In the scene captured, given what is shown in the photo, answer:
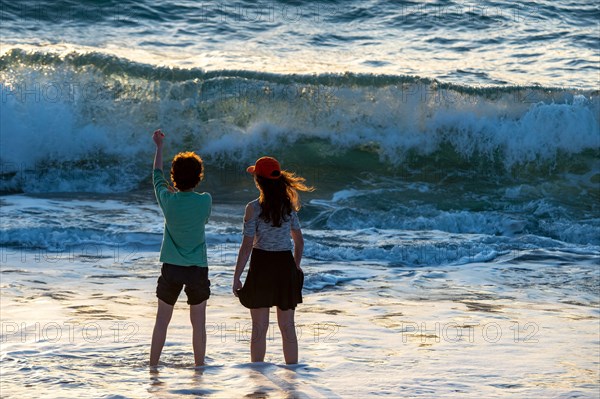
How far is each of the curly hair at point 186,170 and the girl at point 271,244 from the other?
330mm

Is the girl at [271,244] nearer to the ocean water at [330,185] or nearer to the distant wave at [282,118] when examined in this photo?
the ocean water at [330,185]

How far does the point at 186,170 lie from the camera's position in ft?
20.4

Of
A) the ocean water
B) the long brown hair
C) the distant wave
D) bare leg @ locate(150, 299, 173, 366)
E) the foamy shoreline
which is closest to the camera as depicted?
the foamy shoreline

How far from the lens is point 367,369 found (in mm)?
6656

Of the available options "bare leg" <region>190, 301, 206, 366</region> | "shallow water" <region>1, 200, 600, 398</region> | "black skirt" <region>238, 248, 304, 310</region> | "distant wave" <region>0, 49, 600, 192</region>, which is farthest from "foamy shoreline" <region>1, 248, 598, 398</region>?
"distant wave" <region>0, 49, 600, 192</region>

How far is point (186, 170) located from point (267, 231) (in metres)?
0.62

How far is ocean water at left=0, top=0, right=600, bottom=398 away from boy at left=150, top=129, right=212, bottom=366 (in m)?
0.48

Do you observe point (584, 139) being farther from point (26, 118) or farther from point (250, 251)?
point (250, 251)

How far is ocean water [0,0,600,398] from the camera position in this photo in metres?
6.86

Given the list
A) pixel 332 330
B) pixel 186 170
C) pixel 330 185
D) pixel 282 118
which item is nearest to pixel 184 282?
pixel 186 170

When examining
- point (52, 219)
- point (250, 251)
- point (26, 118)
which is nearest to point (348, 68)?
point (26, 118)

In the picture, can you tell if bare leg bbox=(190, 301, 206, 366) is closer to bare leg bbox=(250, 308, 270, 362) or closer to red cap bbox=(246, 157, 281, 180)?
bare leg bbox=(250, 308, 270, 362)

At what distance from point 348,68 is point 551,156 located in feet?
13.2

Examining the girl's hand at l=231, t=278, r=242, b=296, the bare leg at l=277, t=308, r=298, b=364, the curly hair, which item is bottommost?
the bare leg at l=277, t=308, r=298, b=364
